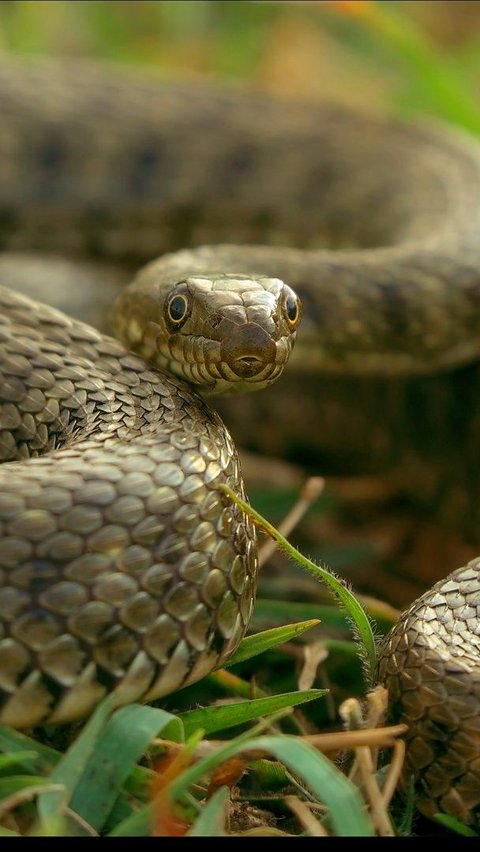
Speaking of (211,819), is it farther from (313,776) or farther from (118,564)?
(118,564)

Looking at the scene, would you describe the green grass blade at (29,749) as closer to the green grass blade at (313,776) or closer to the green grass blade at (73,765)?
the green grass blade at (73,765)

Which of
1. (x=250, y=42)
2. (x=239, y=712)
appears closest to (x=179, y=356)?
(x=239, y=712)

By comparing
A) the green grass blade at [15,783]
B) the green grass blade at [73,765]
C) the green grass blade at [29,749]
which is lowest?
the green grass blade at [29,749]

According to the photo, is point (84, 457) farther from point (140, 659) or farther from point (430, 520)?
point (430, 520)

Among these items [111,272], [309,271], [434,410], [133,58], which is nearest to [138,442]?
[309,271]

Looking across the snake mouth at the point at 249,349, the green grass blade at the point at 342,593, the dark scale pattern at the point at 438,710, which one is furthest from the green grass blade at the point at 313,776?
the snake mouth at the point at 249,349

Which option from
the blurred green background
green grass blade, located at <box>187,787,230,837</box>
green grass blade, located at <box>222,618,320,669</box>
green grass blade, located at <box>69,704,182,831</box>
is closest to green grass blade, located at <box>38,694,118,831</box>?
green grass blade, located at <box>69,704,182,831</box>
